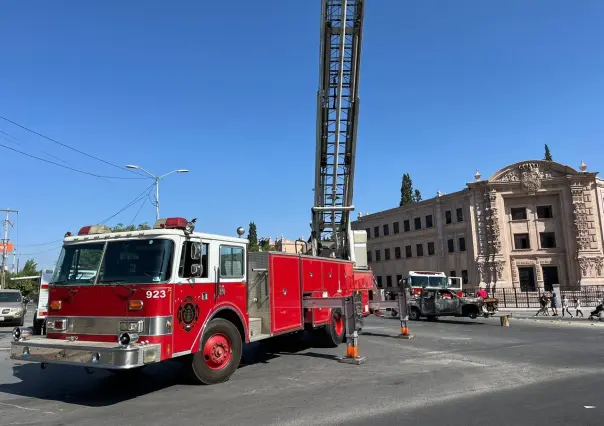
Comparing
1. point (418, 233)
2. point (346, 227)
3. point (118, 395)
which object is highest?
point (418, 233)

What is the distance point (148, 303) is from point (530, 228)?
4730 centimetres

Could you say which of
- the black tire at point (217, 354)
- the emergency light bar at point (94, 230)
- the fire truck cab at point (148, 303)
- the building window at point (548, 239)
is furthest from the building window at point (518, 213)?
the emergency light bar at point (94, 230)

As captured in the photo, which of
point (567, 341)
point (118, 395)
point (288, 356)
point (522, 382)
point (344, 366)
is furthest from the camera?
point (567, 341)

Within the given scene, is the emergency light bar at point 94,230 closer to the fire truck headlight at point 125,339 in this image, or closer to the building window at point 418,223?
the fire truck headlight at point 125,339

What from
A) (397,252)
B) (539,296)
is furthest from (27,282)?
(539,296)

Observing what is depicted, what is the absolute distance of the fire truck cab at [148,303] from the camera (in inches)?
260

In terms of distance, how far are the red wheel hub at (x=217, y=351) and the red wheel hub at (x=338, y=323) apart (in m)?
4.82

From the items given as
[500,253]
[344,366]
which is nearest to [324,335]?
[344,366]

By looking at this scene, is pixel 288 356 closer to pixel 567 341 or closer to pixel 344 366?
pixel 344 366

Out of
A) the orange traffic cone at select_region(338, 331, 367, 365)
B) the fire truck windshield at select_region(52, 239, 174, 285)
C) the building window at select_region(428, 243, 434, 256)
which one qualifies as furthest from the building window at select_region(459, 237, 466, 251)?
the fire truck windshield at select_region(52, 239, 174, 285)

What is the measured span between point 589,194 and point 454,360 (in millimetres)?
43038

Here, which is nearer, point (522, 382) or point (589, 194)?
point (522, 382)

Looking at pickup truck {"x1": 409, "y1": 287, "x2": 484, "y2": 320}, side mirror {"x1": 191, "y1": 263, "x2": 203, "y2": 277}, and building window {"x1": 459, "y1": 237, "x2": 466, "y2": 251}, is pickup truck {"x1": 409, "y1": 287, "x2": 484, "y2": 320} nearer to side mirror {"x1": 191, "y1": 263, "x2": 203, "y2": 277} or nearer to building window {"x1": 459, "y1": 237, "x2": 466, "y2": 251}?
side mirror {"x1": 191, "y1": 263, "x2": 203, "y2": 277}

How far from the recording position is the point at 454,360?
411 inches
